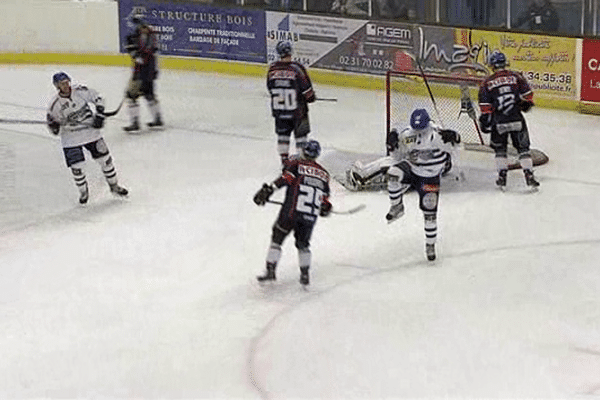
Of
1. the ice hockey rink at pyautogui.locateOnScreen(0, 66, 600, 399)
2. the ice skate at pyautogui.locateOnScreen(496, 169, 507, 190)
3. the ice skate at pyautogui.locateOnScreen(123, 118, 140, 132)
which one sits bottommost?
the ice hockey rink at pyautogui.locateOnScreen(0, 66, 600, 399)

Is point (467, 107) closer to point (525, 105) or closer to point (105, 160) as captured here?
point (525, 105)

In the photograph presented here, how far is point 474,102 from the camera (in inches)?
538

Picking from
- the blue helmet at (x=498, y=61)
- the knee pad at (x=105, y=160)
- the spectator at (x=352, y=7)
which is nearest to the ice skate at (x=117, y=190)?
the knee pad at (x=105, y=160)

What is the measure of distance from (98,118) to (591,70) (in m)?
5.03

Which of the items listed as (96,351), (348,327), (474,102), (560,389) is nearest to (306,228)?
(348,327)

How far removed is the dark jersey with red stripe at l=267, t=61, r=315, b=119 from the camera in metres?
11.8

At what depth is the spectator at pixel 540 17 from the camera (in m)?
14.3

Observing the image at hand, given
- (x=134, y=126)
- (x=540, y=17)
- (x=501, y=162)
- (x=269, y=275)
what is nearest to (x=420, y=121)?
(x=269, y=275)

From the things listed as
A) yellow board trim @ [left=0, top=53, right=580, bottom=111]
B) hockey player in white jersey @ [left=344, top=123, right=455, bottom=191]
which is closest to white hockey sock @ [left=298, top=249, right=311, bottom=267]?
hockey player in white jersey @ [left=344, top=123, right=455, bottom=191]

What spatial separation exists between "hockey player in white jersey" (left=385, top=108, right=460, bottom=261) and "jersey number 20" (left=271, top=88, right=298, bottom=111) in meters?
2.12

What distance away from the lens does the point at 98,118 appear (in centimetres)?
1151

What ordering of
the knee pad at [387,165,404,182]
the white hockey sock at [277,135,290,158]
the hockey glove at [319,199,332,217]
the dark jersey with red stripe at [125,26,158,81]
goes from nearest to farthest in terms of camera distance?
the hockey glove at [319,199,332,217] → the knee pad at [387,165,404,182] → the white hockey sock at [277,135,290,158] → the dark jersey with red stripe at [125,26,158,81]

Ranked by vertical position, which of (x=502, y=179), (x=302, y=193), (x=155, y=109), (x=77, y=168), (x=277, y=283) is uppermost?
(x=302, y=193)

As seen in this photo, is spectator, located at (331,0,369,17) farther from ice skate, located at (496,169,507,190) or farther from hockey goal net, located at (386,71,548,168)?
ice skate, located at (496,169,507,190)
